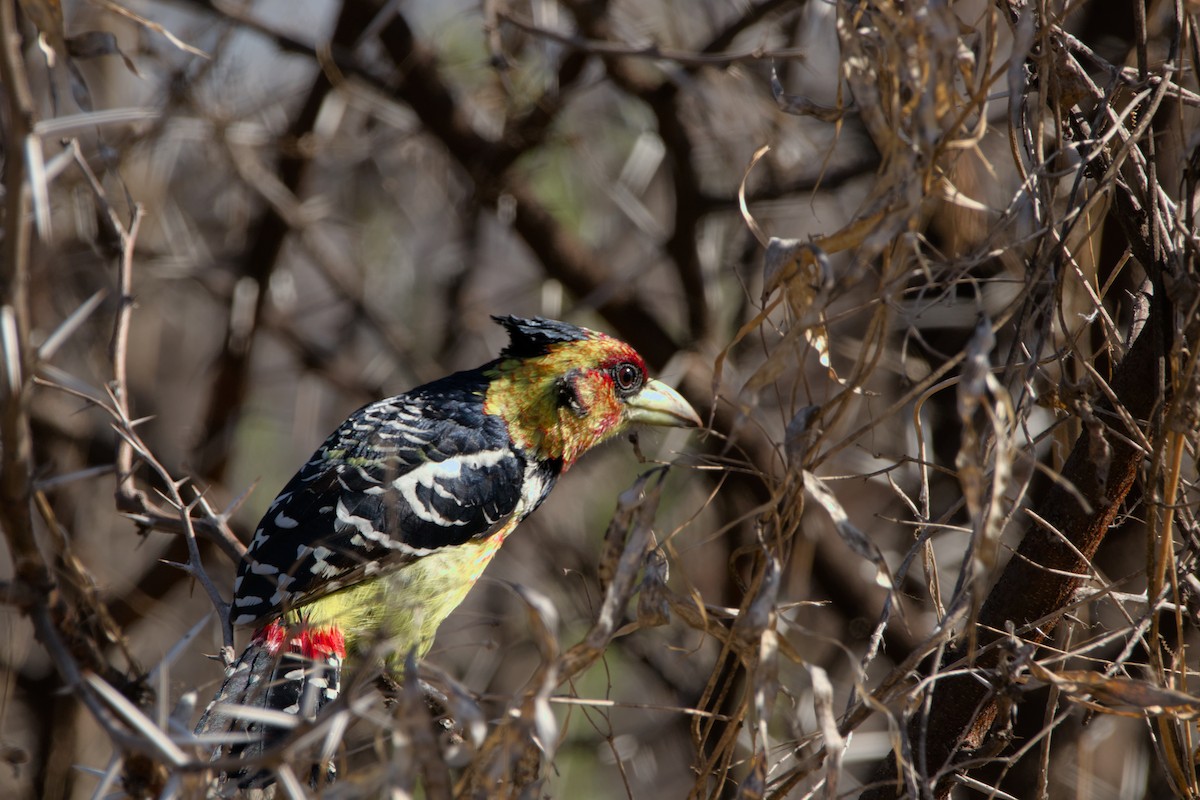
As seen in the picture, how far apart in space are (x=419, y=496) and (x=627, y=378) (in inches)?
32.0

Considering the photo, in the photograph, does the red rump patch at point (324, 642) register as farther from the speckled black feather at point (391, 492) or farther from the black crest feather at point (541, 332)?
the black crest feather at point (541, 332)

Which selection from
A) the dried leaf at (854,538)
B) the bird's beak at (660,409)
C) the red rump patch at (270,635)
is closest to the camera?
the dried leaf at (854,538)

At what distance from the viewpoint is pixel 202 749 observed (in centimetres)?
193

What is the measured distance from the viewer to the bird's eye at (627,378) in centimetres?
353

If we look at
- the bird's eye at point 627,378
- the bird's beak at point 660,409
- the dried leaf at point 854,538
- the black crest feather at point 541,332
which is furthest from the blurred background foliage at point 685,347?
the black crest feather at point 541,332

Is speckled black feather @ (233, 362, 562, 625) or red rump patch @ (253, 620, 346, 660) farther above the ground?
speckled black feather @ (233, 362, 562, 625)

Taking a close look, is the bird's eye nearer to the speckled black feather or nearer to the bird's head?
the bird's head

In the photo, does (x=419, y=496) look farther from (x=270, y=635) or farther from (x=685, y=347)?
(x=685, y=347)

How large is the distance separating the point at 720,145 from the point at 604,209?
4.85 ft

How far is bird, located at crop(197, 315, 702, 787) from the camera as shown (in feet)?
9.15

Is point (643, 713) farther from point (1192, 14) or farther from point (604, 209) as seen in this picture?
point (1192, 14)

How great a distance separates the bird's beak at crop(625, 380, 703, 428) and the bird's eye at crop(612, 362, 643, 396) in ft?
0.08

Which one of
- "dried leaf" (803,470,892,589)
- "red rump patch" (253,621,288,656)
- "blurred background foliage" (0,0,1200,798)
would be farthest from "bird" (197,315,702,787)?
"dried leaf" (803,470,892,589)

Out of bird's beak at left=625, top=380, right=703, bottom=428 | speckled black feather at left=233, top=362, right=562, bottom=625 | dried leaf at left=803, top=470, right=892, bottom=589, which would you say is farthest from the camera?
bird's beak at left=625, top=380, right=703, bottom=428
